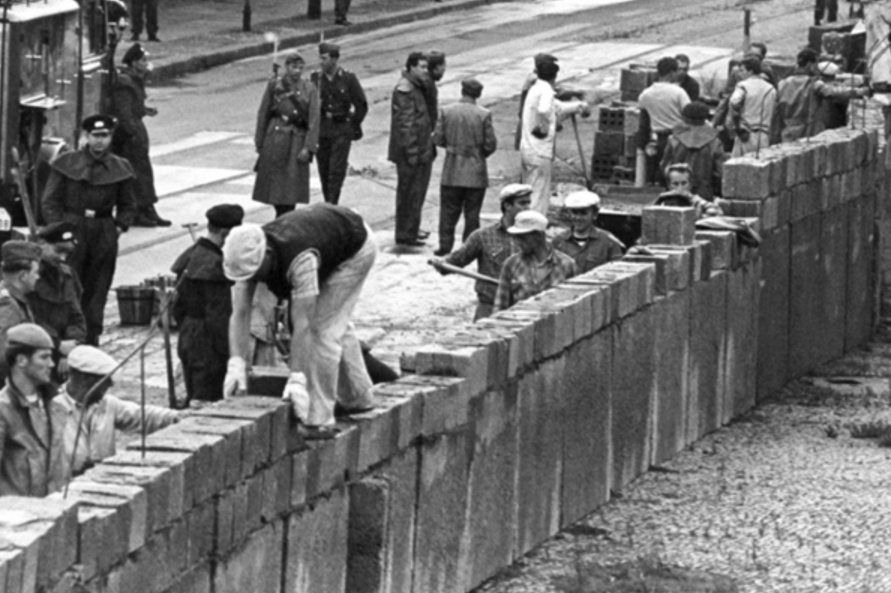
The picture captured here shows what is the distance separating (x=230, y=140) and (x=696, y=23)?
15.6 metres

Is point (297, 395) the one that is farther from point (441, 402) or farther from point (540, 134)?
point (540, 134)

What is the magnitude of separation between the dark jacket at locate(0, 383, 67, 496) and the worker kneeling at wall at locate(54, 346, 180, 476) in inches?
2.4

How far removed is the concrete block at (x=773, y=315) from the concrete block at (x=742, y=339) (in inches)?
9.7

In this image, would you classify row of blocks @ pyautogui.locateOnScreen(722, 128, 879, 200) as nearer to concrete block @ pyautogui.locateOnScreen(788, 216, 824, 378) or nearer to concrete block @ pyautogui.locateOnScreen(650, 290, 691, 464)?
concrete block @ pyautogui.locateOnScreen(788, 216, 824, 378)

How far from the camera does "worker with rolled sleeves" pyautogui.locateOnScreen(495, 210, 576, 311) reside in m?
17.2

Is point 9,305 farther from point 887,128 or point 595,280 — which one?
point 887,128

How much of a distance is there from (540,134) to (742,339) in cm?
367

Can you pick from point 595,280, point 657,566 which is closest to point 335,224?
point 657,566

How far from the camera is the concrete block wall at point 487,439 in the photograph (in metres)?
10.6

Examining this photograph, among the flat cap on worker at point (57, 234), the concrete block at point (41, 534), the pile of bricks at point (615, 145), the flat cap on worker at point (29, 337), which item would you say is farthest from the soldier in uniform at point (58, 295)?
the pile of bricks at point (615, 145)

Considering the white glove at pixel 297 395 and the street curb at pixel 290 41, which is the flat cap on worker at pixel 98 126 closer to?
the white glove at pixel 297 395

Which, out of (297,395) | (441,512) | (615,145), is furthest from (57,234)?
(615,145)

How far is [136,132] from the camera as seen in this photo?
2478 cm

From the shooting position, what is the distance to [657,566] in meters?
15.2
